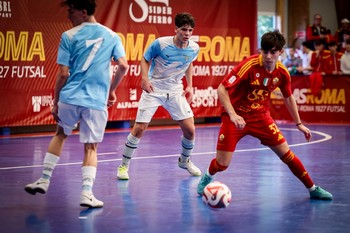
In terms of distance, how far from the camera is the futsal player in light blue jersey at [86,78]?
7.23 meters

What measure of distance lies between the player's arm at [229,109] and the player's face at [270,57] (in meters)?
0.49

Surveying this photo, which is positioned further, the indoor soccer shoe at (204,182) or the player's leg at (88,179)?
the indoor soccer shoe at (204,182)

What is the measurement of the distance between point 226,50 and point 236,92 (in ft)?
39.1

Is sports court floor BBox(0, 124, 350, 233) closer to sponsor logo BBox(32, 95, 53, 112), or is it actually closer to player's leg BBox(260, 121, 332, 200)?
player's leg BBox(260, 121, 332, 200)

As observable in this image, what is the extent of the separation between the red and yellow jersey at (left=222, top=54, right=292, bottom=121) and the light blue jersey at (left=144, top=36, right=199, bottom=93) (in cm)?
202

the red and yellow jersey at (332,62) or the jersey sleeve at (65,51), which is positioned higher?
the jersey sleeve at (65,51)

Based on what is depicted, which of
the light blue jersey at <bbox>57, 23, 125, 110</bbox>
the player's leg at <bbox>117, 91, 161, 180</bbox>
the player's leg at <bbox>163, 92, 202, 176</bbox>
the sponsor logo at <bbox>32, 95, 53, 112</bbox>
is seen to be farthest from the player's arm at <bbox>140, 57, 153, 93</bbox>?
the sponsor logo at <bbox>32, 95, 53, 112</bbox>

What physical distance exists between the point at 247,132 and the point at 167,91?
219 centimetres

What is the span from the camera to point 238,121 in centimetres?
735

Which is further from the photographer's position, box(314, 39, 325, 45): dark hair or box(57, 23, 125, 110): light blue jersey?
box(314, 39, 325, 45): dark hair

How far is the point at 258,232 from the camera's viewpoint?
6430 mm

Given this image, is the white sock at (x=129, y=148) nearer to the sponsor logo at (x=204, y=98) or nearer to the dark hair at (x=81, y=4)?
Result: the dark hair at (x=81, y=4)

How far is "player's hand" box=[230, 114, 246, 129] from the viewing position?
734 centimetres

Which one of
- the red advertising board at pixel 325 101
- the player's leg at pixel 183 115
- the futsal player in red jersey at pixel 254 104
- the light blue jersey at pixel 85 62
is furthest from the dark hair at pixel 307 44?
the light blue jersey at pixel 85 62
